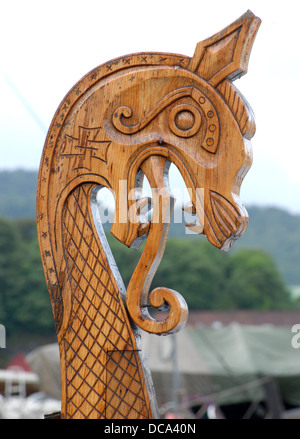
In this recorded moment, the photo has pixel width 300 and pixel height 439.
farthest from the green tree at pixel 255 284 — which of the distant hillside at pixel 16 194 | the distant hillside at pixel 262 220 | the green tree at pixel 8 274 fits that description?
the distant hillside at pixel 16 194

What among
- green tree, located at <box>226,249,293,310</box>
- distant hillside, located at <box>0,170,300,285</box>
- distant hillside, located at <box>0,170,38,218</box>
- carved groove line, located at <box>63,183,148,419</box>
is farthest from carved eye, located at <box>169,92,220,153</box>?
distant hillside, located at <box>0,170,38,218</box>

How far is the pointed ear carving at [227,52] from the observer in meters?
1.14

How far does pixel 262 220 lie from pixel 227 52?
116 feet

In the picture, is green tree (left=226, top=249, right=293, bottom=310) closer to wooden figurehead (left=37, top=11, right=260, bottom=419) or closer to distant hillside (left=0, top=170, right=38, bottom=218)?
distant hillside (left=0, top=170, right=38, bottom=218)

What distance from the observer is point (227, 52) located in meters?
1.16

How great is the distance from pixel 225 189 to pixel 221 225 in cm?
7

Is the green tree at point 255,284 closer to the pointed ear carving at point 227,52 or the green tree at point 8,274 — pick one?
the green tree at point 8,274

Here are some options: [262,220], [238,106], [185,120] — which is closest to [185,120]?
[185,120]

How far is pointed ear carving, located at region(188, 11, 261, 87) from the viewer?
114 centimetres

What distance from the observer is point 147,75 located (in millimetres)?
1217

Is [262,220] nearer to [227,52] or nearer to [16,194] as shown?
[16,194]

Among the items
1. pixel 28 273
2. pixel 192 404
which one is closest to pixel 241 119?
pixel 192 404
